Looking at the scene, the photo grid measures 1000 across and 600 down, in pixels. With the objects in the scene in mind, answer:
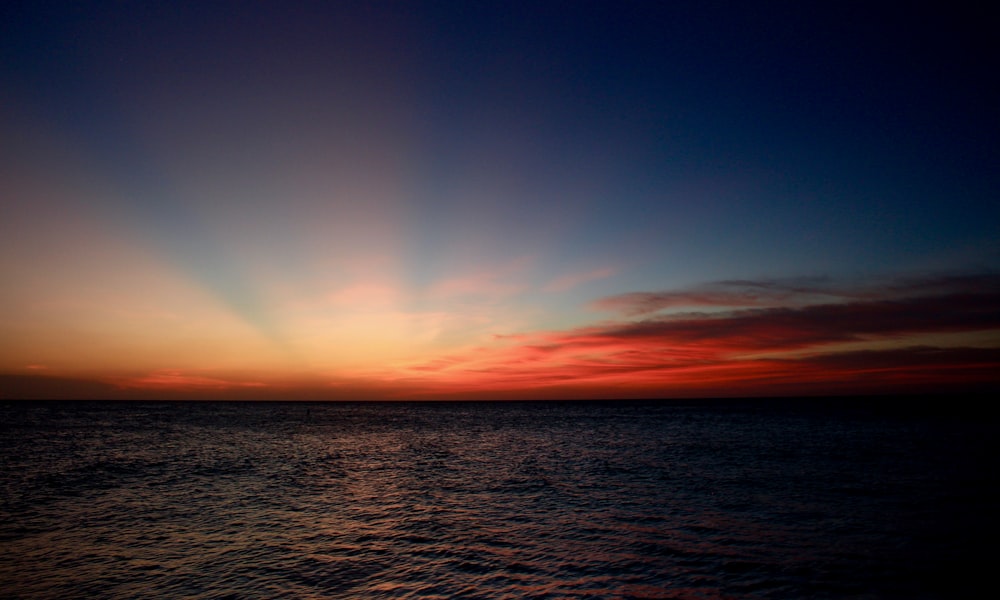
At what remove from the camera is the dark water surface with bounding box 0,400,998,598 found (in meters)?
15.6

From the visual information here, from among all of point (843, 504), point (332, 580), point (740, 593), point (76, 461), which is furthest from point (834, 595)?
point (76, 461)

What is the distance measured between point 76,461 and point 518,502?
41131mm

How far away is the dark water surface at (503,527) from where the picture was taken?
15.6 metres

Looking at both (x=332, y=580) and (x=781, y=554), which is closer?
(x=332, y=580)

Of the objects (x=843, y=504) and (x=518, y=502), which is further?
(x=518, y=502)

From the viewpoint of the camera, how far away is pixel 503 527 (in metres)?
22.3

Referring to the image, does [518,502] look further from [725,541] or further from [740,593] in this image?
[740,593]

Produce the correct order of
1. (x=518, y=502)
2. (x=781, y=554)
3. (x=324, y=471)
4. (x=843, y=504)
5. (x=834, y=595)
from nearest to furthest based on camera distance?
(x=834, y=595)
(x=781, y=554)
(x=843, y=504)
(x=518, y=502)
(x=324, y=471)

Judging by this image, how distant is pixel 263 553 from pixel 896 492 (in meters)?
32.6

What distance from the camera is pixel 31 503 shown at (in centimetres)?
2700

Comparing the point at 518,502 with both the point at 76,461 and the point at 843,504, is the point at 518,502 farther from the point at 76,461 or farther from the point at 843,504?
the point at 76,461

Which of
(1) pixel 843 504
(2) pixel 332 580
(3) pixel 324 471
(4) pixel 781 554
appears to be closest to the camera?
(2) pixel 332 580

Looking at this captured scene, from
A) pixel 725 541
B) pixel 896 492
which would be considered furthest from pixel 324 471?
pixel 896 492

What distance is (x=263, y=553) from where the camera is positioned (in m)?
18.8
